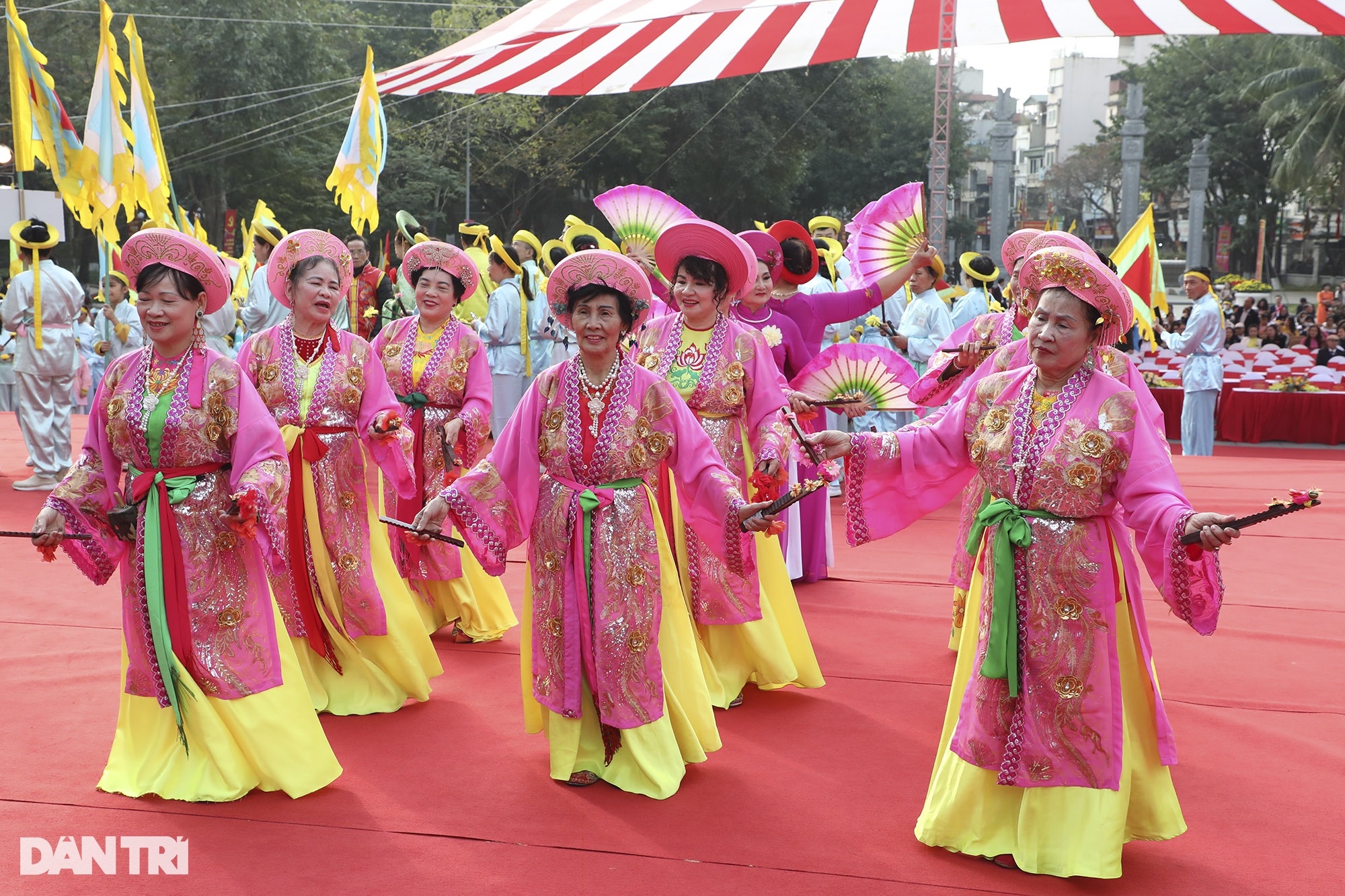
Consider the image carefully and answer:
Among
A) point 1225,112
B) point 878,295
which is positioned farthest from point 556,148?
point 878,295

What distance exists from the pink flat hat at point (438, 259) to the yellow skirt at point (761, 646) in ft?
4.34

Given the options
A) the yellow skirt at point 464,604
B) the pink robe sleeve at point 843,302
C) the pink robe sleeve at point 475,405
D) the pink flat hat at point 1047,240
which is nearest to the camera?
the pink flat hat at point 1047,240

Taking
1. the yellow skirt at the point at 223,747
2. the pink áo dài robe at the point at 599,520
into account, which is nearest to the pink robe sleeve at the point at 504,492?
the pink áo dài robe at the point at 599,520

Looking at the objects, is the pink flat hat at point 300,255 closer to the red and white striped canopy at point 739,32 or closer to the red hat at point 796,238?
the red hat at point 796,238

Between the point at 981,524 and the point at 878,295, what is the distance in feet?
7.34

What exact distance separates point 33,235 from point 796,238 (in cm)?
490

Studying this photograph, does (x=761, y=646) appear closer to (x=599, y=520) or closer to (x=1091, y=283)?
(x=599, y=520)

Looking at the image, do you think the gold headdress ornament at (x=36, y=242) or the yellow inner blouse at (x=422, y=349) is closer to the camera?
the yellow inner blouse at (x=422, y=349)

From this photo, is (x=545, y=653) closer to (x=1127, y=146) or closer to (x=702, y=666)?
(x=702, y=666)

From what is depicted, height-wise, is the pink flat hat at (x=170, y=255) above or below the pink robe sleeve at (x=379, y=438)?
above

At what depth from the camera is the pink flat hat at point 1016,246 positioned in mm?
4184

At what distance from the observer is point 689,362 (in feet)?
13.4

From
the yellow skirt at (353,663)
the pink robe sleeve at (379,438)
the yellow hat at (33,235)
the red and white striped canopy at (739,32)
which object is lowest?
the yellow skirt at (353,663)

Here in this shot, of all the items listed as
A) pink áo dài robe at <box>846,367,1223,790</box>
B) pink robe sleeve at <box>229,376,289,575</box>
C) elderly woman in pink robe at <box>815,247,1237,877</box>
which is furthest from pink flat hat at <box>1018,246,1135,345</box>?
pink robe sleeve at <box>229,376,289,575</box>
